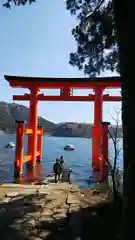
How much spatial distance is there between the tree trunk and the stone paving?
1612 mm

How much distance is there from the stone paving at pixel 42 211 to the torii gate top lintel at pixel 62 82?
9163 mm

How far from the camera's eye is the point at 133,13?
3.00m

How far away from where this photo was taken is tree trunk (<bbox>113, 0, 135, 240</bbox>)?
9.35ft

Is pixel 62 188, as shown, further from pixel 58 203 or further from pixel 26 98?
pixel 26 98

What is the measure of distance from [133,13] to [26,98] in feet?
48.6

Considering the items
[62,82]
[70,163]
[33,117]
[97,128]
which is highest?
[62,82]

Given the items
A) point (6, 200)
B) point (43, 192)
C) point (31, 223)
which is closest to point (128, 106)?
point (31, 223)

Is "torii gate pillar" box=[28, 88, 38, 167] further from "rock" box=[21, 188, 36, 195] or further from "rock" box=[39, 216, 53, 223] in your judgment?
"rock" box=[39, 216, 53, 223]

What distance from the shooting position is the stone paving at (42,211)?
4305 millimetres

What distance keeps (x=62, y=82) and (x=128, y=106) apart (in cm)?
1340

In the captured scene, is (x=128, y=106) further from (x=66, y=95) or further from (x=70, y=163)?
(x=70, y=163)

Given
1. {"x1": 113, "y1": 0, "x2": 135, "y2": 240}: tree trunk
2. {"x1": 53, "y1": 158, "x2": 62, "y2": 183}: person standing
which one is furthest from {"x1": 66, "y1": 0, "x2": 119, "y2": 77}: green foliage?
{"x1": 53, "y1": 158, "x2": 62, "y2": 183}: person standing

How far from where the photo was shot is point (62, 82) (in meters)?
16.2

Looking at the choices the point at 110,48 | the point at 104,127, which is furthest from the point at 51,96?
the point at 110,48
